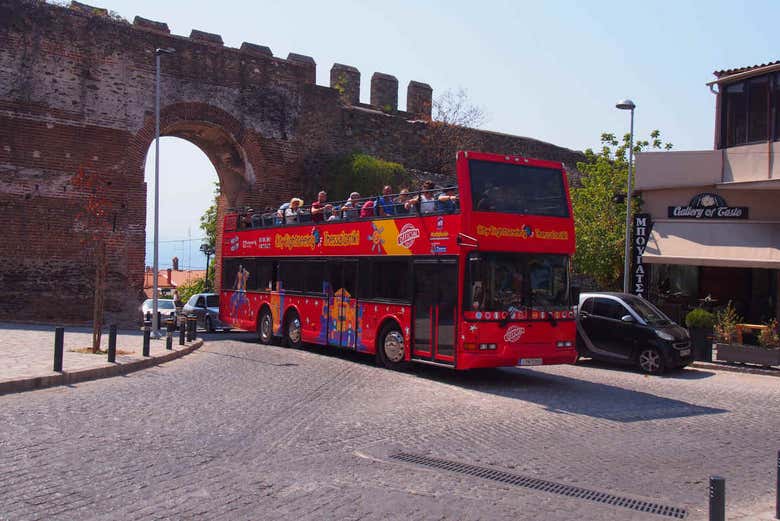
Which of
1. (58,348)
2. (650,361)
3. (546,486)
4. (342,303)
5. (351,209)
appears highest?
(351,209)

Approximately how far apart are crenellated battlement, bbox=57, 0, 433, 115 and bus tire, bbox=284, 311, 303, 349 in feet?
40.0

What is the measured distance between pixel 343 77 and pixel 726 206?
16741 millimetres

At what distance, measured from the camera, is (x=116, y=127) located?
82.7ft

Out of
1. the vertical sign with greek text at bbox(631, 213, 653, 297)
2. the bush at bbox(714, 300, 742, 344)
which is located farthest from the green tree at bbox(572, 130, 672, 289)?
the bush at bbox(714, 300, 742, 344)

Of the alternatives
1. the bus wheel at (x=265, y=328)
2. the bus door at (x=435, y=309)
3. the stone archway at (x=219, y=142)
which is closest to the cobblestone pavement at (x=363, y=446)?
the bus door at (x=435, y=309)

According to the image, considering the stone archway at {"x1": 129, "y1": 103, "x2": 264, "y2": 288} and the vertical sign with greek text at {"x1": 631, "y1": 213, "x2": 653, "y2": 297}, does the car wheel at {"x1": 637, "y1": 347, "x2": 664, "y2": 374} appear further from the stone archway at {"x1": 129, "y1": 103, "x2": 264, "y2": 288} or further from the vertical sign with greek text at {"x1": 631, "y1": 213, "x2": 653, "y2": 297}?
the stone archway at {"x1": 129, "y1": 103, "x2": 264, "y2": 288}

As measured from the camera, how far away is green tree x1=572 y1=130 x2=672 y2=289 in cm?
2647

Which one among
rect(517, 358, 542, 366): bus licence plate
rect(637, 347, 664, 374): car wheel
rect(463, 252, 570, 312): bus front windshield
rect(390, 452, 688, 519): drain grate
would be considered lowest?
rect(390, 452, 688, 519): drain grate

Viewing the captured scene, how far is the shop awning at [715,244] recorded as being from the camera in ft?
65.6

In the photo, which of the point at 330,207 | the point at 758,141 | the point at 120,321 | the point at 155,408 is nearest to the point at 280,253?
the point at 330,207

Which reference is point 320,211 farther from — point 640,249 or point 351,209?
point 640,249

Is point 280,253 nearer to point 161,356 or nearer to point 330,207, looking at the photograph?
point 330,207

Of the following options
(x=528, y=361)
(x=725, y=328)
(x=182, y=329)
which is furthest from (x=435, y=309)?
(x=725, y=328)

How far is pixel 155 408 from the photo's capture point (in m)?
9.89
